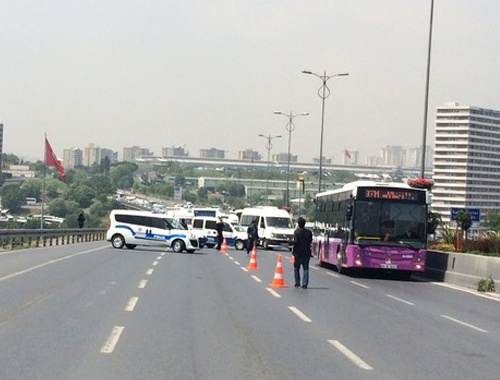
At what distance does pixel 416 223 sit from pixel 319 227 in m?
8.83

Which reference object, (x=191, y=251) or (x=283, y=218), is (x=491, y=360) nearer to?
(x=191, y=251)

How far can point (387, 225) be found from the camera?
3172 centimetres

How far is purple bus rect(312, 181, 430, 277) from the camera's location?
31375mm

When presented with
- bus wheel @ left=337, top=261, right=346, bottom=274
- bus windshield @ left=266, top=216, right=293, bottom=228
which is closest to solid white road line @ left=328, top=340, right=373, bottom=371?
bus wheel @ left=337, top=261, right=346, bottom=274

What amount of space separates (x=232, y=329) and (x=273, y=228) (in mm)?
44689

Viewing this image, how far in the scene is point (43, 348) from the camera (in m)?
12.1

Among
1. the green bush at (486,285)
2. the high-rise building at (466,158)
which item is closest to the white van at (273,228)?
the green bush at (486,285)

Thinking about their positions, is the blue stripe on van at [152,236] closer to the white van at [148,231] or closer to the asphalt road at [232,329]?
the white van at [148,231]

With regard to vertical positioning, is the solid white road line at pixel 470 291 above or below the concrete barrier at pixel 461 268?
below

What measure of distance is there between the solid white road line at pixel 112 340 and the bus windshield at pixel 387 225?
17985 mm

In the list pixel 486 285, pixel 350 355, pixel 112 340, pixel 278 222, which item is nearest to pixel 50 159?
pixel 278 222

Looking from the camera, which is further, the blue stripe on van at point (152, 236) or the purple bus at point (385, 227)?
the blue stripe on van at point (152, 236)

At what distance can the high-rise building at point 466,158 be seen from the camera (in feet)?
517

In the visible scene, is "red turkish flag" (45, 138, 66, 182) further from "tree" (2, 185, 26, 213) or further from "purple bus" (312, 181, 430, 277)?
"tree" (2, 185, 26, 213)
